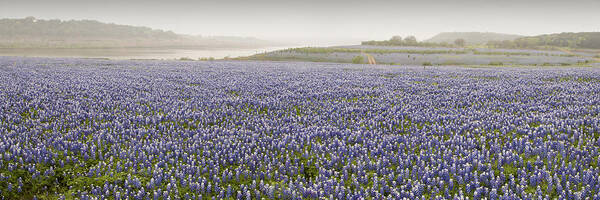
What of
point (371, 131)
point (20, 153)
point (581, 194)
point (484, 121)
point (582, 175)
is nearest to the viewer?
point (581, 194)

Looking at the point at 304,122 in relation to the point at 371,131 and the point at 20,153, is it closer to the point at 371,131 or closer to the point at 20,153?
the point at 371,131

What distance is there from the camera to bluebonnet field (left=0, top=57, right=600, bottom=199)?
16.2 ft

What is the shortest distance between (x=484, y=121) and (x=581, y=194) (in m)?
3.51

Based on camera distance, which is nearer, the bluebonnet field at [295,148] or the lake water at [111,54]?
the bluebonnet field at [295,148]

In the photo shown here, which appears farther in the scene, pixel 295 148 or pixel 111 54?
pixel 111 54

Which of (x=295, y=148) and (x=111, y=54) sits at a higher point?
(x=111, y=54)

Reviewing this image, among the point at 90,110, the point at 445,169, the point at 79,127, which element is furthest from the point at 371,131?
the point at 90,110

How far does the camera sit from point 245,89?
41.8 ft

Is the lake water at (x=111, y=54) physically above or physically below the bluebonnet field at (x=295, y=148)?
above

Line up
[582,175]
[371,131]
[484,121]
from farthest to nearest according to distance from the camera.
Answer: [484,121], [371,131], [582,175]

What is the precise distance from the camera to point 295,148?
6.43m

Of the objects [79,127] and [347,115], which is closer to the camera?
[79,127]

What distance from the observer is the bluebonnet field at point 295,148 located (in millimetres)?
4938

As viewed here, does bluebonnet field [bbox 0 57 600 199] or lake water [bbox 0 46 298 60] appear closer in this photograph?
bluebonnet field [bbox 0 57 600 199]
